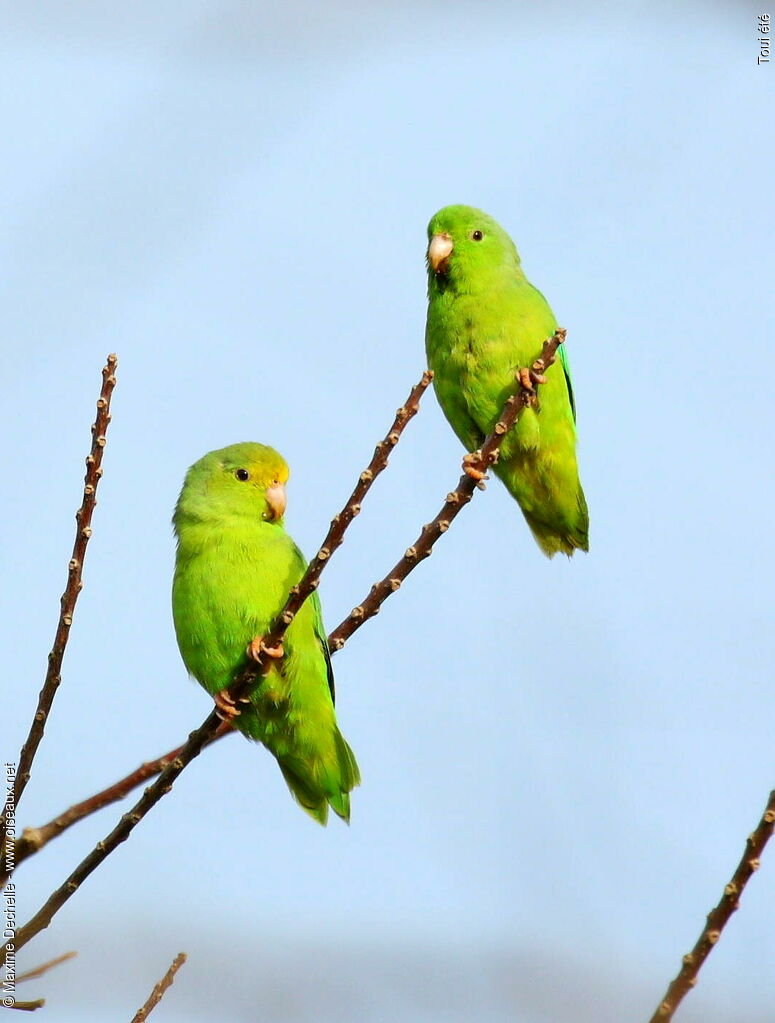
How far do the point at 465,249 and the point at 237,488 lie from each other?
157cm

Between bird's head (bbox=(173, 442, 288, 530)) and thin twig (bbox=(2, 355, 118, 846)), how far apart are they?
180 cm

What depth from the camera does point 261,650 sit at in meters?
3.93

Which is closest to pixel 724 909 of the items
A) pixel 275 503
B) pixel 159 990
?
pixel 159 990

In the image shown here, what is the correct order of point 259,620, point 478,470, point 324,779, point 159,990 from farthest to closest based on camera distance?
point 324,779
point 259,620
point 478,470
point 159,990

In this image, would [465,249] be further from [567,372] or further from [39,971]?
[39,971]

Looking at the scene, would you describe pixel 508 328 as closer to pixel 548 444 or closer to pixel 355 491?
pixel 548 444

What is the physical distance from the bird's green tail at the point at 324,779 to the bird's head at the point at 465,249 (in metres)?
2.11

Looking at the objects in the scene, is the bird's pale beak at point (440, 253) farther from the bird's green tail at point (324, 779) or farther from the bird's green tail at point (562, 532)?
the bird's green tail at point (324, 779)

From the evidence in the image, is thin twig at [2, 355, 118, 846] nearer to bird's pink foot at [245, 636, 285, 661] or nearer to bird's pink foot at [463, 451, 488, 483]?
bird's pink foot at [245, 636, 285, 661]

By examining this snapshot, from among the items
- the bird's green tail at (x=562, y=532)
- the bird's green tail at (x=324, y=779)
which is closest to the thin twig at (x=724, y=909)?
the bird's green tail at (x=324, y=779)

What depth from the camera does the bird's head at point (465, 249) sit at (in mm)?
5430

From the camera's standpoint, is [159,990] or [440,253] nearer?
[159,990]

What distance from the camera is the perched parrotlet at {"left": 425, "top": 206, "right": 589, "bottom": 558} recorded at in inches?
201

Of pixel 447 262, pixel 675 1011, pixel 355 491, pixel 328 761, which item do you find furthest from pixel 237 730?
pixel 675 1011
